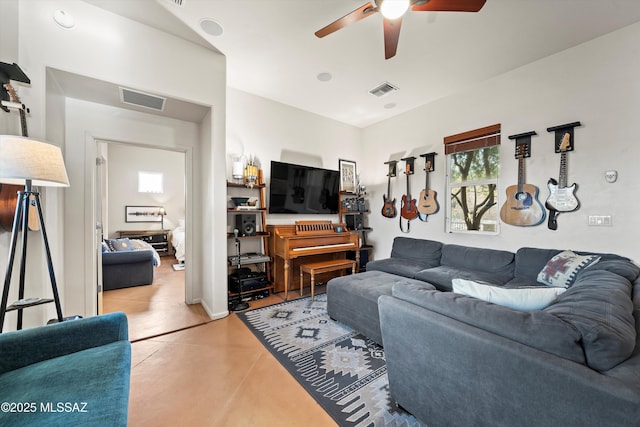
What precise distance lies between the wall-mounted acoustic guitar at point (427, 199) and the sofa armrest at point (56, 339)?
12.7 feet

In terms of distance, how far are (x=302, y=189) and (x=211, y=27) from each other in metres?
2.32

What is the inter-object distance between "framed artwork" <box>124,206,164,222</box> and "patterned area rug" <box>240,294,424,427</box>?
555 cm

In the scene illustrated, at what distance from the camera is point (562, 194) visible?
272 centimetres

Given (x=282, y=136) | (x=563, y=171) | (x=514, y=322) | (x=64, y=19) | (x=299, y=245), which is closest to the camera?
(x=514, y=322)

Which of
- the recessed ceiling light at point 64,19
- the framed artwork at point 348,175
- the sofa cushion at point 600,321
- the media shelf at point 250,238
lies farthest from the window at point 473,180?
the recessed ceiling light at point 64,19

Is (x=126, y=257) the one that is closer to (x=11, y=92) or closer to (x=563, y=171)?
(x=11, y=92)

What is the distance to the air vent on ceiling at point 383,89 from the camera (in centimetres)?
345

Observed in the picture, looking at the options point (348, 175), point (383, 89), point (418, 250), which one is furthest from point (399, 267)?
point (383, 89)

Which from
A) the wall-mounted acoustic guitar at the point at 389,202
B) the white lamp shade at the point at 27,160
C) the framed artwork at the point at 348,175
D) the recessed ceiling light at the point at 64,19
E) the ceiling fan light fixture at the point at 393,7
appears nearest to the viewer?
the white lamp shade at the point at 27,160

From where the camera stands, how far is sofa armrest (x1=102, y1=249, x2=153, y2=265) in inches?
149

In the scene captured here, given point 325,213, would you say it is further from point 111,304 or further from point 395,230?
point 111,304

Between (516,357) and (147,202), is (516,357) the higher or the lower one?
the lower one

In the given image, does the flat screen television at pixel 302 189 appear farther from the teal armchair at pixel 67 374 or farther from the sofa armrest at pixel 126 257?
the teal armchair at pixel 67 374

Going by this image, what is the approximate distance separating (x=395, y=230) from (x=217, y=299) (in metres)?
3.09
